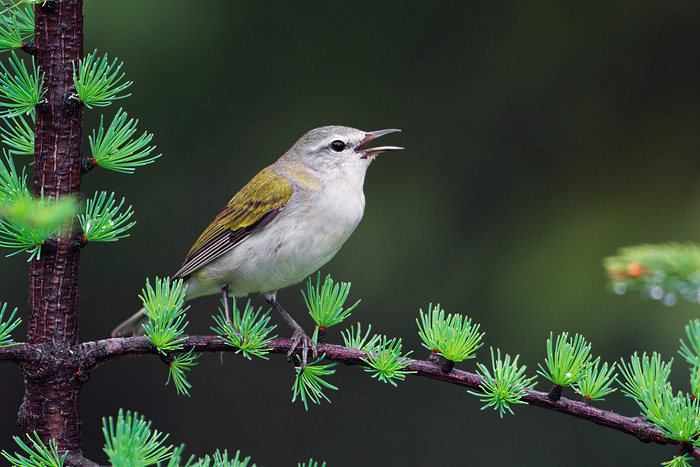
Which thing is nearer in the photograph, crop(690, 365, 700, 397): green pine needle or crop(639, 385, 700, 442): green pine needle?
crop(639, 385, 700, 442): green pine needle

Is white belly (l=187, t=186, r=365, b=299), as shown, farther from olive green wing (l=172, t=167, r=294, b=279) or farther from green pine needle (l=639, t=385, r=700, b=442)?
green pine needle (l=639, t=385, r=700, b=442)

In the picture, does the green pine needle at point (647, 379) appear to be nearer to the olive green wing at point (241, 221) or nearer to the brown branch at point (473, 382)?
the brown branch at point (473, 382)

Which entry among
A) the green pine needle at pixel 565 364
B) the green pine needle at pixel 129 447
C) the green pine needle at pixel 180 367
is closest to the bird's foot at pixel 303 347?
the green pine needle at pixel 180 367

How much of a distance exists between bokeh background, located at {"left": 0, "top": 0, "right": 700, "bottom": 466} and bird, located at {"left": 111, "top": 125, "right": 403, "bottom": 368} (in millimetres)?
1071

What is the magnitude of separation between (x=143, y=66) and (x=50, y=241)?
273 centimetres

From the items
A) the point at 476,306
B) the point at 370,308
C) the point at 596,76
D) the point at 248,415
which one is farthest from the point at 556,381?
the point at 248,415

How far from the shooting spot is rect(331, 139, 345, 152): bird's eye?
3.59 meters

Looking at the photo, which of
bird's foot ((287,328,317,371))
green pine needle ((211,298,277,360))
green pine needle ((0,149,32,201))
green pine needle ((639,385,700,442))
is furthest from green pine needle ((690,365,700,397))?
green pine needle ((0,149,32,201))

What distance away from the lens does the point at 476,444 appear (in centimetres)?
476

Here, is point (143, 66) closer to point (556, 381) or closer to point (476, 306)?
point (476, 306)

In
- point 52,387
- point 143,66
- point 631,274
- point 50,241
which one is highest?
point 143,66

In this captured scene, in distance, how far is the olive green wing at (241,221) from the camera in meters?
3.26

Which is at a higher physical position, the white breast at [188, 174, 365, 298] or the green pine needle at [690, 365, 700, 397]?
the white breast at [188, 174, 365, 298]

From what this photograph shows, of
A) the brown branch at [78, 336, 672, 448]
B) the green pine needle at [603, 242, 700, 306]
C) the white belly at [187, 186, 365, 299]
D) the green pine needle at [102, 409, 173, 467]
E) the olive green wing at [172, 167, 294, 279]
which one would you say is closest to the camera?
the green pine needle at [102, 409, 173, 467]
